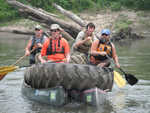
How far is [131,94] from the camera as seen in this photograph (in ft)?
30.5

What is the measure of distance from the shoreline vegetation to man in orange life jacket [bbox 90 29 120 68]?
14.7 m

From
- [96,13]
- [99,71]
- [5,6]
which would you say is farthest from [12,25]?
[99,71]

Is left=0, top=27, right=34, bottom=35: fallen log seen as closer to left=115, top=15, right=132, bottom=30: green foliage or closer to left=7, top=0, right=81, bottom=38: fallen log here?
left=7, top=0, right=81, bottom=38: fallen log

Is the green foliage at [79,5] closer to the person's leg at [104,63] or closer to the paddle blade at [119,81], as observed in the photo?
the paddle blade at [119,81]

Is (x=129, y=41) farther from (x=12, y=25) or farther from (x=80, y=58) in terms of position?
(x=80, y=58)

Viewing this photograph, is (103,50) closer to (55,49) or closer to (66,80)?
(55,49)

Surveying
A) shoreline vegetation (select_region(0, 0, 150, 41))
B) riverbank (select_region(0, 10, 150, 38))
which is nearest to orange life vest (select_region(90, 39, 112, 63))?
riverbank (select_region(0, 10, 150, 38))

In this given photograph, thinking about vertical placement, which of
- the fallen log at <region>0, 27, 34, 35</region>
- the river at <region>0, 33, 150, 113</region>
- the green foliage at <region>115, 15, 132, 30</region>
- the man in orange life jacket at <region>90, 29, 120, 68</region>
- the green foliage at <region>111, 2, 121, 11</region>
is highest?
the green foliage at <region>111, 2, 121, 11</region>

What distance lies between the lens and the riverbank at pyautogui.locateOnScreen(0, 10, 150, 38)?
24.6 m

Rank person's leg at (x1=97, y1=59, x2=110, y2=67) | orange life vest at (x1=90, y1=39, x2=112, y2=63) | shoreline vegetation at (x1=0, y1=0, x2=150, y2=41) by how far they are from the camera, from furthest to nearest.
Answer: shoreline vegetation at (x1=0, y1=0, x2=150, y2=41) < person's leg at (x1=97, y1=59, x2=110, y2=67) < orange life vest at (x1=90, y1=39, x2=112, y2=63)

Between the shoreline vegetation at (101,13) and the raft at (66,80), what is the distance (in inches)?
618

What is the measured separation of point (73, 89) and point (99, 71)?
0.69m

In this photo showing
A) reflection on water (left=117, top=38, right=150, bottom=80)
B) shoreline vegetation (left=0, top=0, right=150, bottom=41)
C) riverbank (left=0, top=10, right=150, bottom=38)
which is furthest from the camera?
shoreline vegetation (left=0, top=0, right=150, bottom=41)

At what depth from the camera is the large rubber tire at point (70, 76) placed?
768 cm
